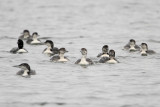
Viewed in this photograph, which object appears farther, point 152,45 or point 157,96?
point 152,45

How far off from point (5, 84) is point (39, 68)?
10.3ft

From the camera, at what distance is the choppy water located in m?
19.1

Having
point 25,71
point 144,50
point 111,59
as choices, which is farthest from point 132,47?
point 25,71

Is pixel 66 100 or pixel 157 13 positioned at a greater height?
pixel 157 13

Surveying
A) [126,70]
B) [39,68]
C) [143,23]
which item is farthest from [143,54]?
[143,23]

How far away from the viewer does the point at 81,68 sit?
24.1 meters

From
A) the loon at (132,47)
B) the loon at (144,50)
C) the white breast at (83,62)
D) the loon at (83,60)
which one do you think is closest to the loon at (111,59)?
the loon at (83,60)

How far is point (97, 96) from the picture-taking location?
63.5 feet

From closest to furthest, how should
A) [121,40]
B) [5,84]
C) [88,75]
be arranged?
[5,84], [88,75], [121,40]

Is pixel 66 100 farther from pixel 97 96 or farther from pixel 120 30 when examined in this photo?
pixel 120 30

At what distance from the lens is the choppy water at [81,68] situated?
1914 centimetres

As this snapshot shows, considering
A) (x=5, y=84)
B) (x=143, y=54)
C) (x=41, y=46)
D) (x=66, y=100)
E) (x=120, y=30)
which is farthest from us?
(x=120, y=30)

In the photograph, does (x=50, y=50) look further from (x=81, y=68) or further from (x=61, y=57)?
(x=81, y=68)

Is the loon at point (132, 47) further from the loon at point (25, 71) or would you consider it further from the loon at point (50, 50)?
the loon at point (25, 71)
